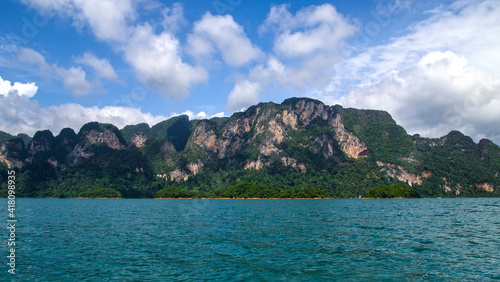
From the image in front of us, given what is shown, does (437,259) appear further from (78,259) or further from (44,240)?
(44,240)

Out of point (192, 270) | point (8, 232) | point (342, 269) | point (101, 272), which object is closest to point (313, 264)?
point (342, 269)

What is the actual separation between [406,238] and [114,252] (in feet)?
92.4

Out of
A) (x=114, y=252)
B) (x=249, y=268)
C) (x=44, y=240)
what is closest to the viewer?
(x=249, y=268)

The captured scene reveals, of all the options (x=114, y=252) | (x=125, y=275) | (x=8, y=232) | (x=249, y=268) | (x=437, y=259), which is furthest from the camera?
(x=8, y=232)

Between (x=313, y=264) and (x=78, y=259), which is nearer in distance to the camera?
(x=313, y=264)

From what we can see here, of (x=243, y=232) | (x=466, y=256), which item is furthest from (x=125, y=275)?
(x=466, y=256)

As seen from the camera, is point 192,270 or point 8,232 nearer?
point 192,270

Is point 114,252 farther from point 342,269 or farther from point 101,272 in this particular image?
point 342,269

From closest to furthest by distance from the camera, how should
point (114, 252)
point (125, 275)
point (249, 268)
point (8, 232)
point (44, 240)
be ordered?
1. point (125, 275)
2. point (249, 268)
3. point (114, 252)
4. point (44, 240)
5. point (8, 232)

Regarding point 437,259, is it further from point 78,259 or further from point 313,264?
point 78,259

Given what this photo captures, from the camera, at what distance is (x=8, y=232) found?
120 ft

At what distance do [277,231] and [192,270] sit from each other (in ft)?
63.8

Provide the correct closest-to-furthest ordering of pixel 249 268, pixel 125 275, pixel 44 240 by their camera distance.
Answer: pixel 125 275, pixel 249 268, pixel 44 240

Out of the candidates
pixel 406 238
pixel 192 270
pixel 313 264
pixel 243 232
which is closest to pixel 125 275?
pixel 192 270
